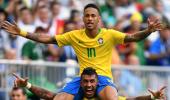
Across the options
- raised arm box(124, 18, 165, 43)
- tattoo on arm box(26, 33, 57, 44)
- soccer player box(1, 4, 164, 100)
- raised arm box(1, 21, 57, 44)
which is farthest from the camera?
tattoo on arm box(26, 33, 57, 44)

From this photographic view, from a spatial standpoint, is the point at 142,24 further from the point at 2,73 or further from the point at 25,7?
the point at 2,73

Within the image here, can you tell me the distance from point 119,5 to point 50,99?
Answer: 8474 millimetres

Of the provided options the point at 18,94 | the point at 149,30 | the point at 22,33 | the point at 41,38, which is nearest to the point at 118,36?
the point at 149,30

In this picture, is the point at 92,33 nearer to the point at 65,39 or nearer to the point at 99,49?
A: the point at 99,49

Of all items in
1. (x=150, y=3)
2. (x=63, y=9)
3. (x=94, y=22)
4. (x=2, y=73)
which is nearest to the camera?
(x=94, y=22)

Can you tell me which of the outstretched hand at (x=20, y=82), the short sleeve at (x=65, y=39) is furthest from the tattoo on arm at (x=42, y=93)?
the short sleeve at (x=65, y=39)

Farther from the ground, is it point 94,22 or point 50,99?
point 94,22

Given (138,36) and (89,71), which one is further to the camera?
(138,36)

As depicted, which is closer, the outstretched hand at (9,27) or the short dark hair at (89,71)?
the short dark hair at (89,71)

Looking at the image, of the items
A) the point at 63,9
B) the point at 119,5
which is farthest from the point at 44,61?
the point at 119,5

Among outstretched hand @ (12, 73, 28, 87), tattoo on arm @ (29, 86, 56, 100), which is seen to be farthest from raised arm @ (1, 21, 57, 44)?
tattoo on arm @ (29, 86, 56, 100)

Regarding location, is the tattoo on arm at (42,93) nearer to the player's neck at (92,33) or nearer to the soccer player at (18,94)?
the player's neck at (92,33)

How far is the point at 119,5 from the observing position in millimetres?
25453

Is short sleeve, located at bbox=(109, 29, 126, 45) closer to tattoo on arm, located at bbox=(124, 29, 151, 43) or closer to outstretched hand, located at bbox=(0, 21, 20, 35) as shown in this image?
tattoo on arm, located at bbox=(124, 29, 151, 43)
